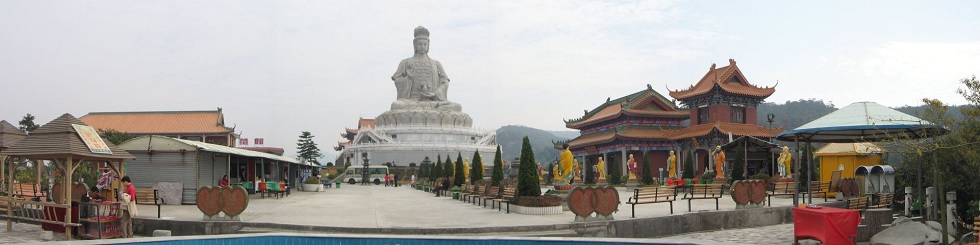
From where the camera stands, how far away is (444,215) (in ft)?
62.9

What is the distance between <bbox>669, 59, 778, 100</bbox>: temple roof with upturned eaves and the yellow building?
78.8 ft

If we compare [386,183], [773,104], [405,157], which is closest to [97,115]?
[405,157]

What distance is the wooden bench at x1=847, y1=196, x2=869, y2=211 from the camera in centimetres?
1576

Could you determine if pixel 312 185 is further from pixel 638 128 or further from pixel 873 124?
pixel 873 124

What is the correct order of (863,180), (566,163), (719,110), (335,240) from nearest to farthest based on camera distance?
(335,240) → (863,180) → (566,163) → (719,110)

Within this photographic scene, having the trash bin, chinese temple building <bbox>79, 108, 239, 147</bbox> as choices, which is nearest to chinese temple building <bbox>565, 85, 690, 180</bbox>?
chinese temple building <bbox>79, 108, 239, 147</bbox>

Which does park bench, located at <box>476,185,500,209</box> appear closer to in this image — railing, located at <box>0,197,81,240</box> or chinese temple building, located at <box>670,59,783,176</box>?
railing, located at <box>0,197,81,240</box>

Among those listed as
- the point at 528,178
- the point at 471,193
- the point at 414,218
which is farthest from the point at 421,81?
the point at 414,218

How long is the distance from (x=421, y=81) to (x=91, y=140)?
60488mm

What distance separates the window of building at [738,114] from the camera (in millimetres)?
51594

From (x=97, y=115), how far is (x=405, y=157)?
26691 mm

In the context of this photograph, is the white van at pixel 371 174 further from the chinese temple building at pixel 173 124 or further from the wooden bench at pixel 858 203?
the wooden bench at pixel 858 203

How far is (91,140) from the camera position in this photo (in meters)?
14.9

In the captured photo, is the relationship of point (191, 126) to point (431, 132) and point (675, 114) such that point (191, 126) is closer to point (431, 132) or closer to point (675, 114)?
point (431, 132)
